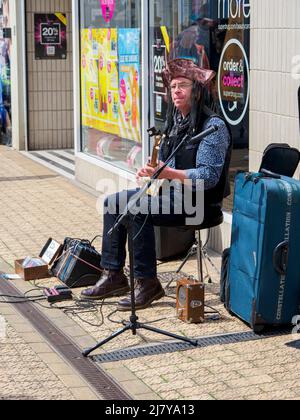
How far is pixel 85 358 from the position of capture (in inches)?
209

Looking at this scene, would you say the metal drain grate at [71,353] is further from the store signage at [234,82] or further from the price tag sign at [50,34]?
the price tag sign at [50,34]

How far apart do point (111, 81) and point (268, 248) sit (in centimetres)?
484

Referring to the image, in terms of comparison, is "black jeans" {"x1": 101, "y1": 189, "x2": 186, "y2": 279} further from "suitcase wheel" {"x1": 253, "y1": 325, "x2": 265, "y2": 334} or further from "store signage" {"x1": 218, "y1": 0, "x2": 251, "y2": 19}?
"store signage" {"x1": 218, "y1": 0, "x2": 251, "y2": 19}

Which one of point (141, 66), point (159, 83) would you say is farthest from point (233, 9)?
point (141, 66)

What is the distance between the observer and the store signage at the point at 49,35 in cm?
1356

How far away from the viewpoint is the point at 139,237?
6043 millimetres

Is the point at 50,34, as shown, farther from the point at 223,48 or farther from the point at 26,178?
the point at 223,48

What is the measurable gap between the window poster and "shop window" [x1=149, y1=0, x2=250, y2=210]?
3.41 ft

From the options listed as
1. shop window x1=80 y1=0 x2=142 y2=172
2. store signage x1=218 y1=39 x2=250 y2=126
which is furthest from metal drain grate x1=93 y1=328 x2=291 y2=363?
shop window x1=80 y1=0 x2=142 y2=172

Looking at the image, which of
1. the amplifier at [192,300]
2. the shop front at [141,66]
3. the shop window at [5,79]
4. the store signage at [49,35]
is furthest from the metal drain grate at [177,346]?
the shop window at [5,79]

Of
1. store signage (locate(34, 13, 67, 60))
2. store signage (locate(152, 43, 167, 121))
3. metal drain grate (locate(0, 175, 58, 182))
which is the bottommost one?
metal drain grate (locate(0, 175, 58, 182))

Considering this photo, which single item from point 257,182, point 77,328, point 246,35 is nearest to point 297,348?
point 257,182

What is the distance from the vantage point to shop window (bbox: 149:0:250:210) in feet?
23.5

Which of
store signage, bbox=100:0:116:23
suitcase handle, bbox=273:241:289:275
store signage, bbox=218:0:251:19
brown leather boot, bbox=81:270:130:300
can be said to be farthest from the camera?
store signage, bbox=100:0:116:23
